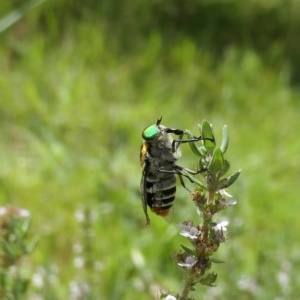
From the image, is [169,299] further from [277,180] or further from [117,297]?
[277,180]

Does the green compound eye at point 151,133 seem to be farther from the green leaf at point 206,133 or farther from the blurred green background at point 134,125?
the blurred green background at point 134,125

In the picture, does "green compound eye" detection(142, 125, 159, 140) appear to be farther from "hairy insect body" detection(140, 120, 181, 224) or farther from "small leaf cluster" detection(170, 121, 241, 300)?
"small leaf cluster" detection(170, 121, 241, 300)

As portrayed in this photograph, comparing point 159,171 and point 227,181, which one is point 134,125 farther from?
point 227,181

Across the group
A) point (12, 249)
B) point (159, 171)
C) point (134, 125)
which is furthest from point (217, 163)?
point (134, 125)

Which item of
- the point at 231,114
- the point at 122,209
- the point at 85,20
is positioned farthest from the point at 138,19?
the point at 122,209

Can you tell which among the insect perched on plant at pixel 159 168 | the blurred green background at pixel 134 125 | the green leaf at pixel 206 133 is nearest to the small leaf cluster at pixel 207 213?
the green leaf at pixel 206 133
